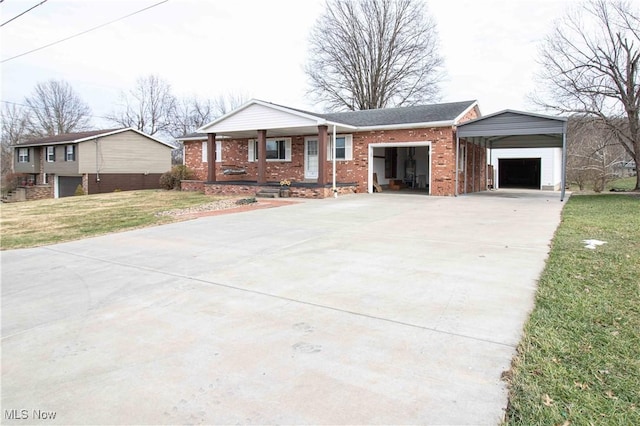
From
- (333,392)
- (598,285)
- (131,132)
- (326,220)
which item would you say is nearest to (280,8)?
(326,220)

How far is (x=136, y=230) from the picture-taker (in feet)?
33.2

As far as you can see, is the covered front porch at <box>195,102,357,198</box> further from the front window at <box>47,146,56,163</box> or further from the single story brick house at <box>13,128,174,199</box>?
the front window at <box>47,146,56,163</box>

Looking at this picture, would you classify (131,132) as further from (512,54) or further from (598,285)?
(598,285)

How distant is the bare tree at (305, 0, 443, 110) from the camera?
33.5 meters

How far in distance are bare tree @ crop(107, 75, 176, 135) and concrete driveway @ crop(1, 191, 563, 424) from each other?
4196 centimetres

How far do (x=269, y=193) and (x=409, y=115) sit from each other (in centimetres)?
735

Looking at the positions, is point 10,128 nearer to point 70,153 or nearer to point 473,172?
point 70,153

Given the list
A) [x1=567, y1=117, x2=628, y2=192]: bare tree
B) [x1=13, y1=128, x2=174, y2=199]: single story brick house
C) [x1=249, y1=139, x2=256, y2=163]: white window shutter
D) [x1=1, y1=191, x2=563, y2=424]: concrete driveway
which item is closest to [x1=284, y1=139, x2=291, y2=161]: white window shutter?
[x1=249, y1=139, x2=256, y2=163]: white window shutter

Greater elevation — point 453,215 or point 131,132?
point 131,132

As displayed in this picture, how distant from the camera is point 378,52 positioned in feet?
111

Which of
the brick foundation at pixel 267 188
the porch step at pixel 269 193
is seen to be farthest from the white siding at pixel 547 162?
the porch step at pixel 269 193

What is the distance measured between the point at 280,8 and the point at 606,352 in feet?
33.2

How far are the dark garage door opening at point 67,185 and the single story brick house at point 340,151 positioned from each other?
44.5 feet

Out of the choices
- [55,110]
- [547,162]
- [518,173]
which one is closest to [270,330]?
[547,162]
